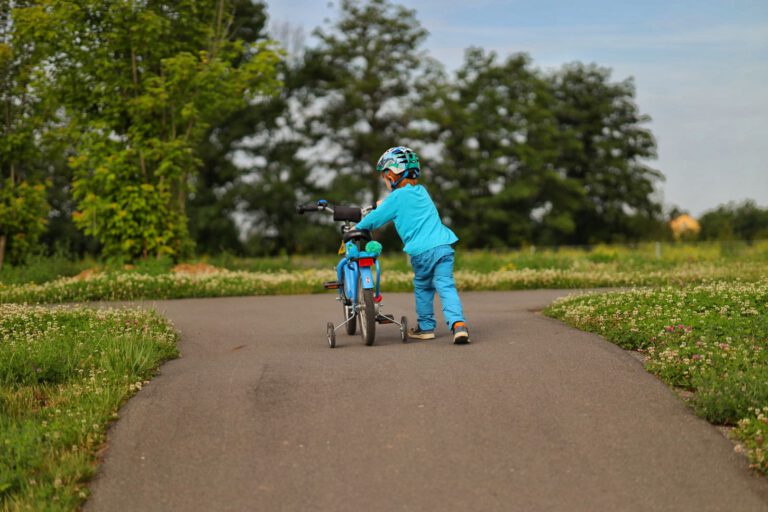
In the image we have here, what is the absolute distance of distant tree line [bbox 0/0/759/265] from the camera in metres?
21.4

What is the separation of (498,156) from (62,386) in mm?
43704

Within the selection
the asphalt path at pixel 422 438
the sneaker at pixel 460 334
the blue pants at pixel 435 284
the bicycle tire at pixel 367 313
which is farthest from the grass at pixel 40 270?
the sneaker at pixel 460 334

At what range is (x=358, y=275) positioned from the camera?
8.79 meters

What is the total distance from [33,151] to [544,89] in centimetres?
3568

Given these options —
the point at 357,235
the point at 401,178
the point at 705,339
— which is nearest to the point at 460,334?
the point at 357,235

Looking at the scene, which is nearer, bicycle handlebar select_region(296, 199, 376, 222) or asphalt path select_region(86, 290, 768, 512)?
asphalt path select_region(86, 290, 768, 512)

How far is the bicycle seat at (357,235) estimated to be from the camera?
8616 mm

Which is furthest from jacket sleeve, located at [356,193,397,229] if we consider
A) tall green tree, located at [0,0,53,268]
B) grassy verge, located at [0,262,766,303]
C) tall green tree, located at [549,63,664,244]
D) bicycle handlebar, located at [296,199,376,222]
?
tall green tree, located at [549,63,664,244]

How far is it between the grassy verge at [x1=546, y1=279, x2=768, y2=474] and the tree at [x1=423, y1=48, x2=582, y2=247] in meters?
37.4

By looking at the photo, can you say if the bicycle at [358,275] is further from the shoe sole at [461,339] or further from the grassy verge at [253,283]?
the grassy verge at [253,283]

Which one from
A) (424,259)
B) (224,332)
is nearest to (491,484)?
(424,259)

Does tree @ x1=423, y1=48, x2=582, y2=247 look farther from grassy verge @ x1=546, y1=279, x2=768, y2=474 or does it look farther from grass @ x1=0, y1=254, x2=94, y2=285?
grassy verge @ x1=546, y1=279, x2=768, y2=474

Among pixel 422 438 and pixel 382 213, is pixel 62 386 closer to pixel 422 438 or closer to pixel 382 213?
pixel 422 438

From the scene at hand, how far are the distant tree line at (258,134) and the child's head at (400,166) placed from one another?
13.3 m
